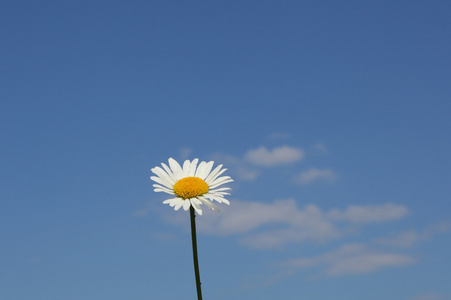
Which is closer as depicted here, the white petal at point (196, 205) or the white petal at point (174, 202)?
the white petal at point (196, 205)

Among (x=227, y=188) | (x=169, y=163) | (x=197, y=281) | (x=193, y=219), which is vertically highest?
(x=169, y=163)

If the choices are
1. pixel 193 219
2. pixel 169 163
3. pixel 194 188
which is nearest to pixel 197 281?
pixel 193 219

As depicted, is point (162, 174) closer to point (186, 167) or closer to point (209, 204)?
point (186, 167)

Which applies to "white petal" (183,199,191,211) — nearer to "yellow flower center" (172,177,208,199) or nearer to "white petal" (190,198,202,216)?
"white petal" (190,198,202,216)

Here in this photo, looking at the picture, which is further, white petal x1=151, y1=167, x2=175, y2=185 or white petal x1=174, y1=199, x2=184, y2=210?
white petal x1=151, y1=167, x2=175, y2=185

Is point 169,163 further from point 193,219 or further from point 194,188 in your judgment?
point 193,219

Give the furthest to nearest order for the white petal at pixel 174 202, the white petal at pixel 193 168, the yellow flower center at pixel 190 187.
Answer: the white petal at pixel 193 168 < the yellow flower center at pixel 190 187 < the white petal at pixel 174 202

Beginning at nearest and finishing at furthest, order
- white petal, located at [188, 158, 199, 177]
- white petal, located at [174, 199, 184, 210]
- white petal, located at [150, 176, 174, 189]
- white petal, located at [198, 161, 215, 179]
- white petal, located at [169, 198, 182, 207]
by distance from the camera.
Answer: white petal, located at [174, 199, 184, 210] → white petal, located at [169, 198, 182, 207] → white petal, located at [150, 176, 174, 189] → white petal, located at [198, 161, 215, 179] → white petal, located at [188, 158, 199, 177]

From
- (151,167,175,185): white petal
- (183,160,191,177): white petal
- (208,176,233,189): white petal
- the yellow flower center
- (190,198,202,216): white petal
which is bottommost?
(190,198,202,216): white petal

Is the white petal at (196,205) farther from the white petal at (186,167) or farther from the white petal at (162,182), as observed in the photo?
the white petal at (186,167)
